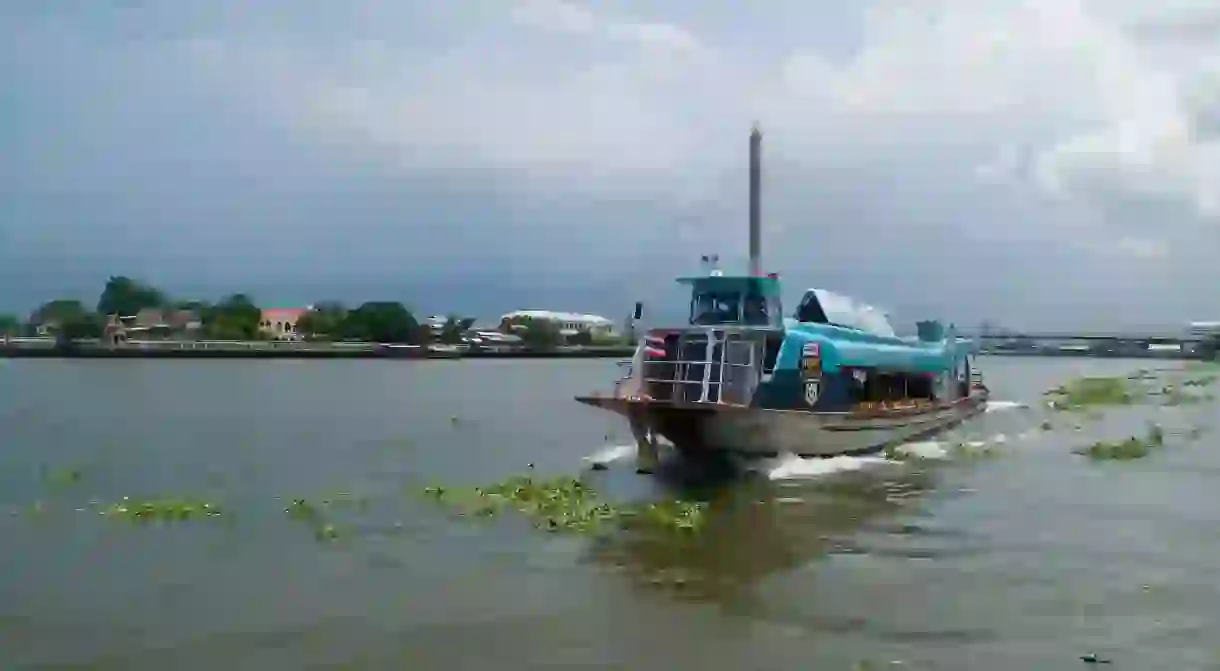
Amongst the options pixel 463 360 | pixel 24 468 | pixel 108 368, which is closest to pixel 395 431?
pixel 24 468

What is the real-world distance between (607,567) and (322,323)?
438 ft

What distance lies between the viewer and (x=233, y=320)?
447 ft

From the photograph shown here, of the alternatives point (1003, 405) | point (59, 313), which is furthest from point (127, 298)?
point (1003, 405)

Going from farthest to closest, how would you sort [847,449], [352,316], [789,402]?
1. [352,316]
2. [847,449]
3. [789,402]

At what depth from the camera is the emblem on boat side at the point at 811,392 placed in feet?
84.2

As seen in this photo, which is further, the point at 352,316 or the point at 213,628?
the point at 352,316

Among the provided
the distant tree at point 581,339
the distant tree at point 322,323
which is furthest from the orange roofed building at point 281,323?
the distant tree at point 581,339

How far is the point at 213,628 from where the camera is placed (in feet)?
43.3

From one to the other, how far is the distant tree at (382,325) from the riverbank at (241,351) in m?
5.06

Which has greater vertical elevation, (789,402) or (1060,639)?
(789,402)

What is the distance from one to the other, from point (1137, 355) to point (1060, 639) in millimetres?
172857

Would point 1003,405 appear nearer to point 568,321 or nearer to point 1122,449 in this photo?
point 1122,449

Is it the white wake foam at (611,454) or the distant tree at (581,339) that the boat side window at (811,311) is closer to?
the white wake foam at (611,454)

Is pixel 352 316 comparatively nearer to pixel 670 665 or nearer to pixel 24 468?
pixel 24 468
